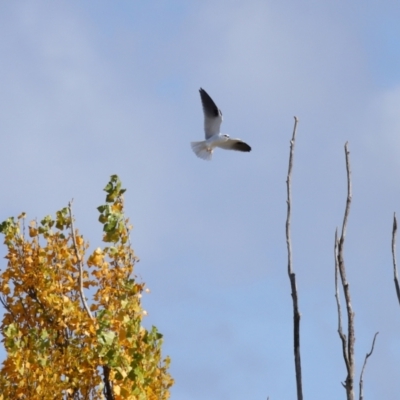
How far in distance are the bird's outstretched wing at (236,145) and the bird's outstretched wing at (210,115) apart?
309 mm

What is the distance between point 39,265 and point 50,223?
0.46m

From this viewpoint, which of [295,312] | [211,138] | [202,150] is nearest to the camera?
[295,312]

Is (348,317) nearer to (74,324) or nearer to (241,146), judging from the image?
(74,324)

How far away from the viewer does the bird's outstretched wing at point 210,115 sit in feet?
57.0

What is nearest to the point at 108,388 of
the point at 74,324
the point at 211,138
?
the point at 74,324

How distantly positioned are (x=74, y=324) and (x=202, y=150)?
27.7ft

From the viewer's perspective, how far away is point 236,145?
17812 mm

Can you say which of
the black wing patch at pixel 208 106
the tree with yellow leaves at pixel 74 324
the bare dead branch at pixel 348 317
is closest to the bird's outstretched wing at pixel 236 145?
the black wing patch at pixel 208 106

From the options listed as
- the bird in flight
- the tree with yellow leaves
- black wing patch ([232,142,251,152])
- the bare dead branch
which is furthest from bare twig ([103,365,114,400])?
black wing patch ([232,142,251,152])

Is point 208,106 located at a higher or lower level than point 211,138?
higher

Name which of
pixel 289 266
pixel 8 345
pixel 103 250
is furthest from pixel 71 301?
pixel 289 266

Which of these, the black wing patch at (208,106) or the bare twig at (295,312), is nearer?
the bare twig at (295,312)

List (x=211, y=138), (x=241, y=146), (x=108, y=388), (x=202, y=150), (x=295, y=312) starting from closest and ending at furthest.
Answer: (x=295, y=312), (x=108, y=388), (x=211, y=138), (x=202, y=150), (x=241, y=146)

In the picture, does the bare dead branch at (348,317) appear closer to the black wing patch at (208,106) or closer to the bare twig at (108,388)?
the bare twig at (108,388)
